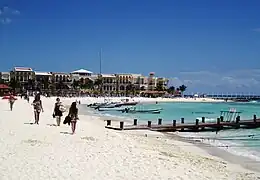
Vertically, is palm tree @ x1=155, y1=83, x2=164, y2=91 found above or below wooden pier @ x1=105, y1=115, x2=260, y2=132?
above

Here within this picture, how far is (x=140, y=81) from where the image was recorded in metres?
162

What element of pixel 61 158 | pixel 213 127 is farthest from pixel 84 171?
pixel 213 127

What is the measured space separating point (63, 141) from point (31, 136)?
1.55 meters

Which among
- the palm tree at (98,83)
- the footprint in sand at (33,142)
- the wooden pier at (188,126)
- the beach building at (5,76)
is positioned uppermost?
the beach building at (5,76)

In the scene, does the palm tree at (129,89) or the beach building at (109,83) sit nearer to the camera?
the palm tree at (129,89)

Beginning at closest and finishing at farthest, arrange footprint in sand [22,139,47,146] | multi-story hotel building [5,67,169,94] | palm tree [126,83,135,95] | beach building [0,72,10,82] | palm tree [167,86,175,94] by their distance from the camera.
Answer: footprint in sand [22,139,47,146]
multi-story hotel building [5,67,169,94]
beach building [0,72,10,82]
palm tree [126,83,135,95]
palm tree [167,86,175,94]

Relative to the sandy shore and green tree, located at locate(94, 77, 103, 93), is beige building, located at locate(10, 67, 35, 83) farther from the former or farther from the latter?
the sandy shore

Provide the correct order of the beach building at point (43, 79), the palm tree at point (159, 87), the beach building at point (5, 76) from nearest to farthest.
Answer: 1. the beach building at point (43, 79)
2. the beach building at point (5, 76)
3. the palm tree at point (159, 87)

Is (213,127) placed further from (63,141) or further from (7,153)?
(7,153)

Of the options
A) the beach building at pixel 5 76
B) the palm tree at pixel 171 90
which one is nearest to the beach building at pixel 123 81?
the palm tree at pixel 171 90

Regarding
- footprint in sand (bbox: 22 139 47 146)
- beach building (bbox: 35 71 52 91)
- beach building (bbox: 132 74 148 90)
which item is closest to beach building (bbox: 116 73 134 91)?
beach building (bbox: 132 74 148 90)

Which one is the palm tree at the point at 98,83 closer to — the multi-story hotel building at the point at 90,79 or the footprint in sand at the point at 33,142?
the multi-story hotel building at the point at 90,79

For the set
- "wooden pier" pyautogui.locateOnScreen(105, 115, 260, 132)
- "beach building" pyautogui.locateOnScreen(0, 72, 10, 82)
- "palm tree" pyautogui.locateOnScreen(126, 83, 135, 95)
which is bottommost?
"wooden pier" pyautogui.locateOnScreen(105, 115, 260, 132)

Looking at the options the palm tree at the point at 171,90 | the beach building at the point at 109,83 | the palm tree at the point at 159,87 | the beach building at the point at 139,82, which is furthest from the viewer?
the palm tree at the point at 171,90
